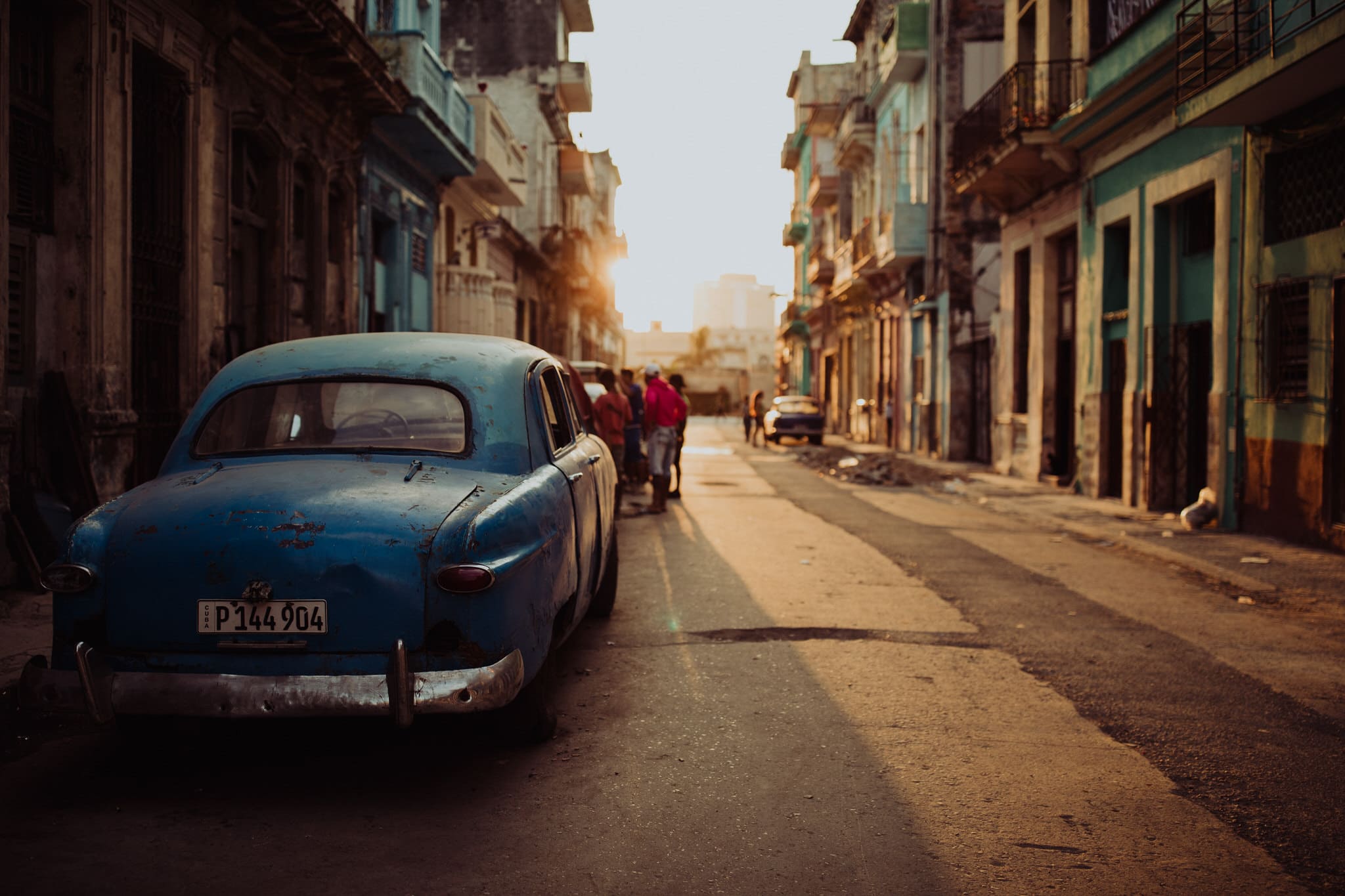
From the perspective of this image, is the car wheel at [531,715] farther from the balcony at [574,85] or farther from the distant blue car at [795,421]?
the balcony at [574,85]

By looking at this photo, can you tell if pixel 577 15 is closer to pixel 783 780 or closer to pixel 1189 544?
pixel 1189 544

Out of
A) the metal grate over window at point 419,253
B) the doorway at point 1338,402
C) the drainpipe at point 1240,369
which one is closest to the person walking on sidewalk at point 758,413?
the metal grate over window at point 419,253

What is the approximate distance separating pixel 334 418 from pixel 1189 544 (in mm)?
8724

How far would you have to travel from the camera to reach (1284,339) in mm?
11609

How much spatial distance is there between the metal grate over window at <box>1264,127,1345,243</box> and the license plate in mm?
9996

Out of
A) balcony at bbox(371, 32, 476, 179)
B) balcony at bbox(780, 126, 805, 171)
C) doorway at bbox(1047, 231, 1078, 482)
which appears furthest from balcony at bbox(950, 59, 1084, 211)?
balcony at bbox(780, 126, 805, 171)

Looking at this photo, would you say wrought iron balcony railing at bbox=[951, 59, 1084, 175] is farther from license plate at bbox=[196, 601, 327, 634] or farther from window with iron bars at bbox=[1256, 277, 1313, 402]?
license plate at bbox=[196, 601, 327, 634]

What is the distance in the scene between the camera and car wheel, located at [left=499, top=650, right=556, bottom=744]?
438 centimetres

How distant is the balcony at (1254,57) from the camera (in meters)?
9.56

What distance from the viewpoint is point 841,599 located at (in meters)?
7.82

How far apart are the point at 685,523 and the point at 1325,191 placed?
6.84 metres

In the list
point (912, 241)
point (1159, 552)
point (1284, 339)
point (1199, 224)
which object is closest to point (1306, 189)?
point (1284, 339)

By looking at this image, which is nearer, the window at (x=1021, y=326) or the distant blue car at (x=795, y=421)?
the window at (x=1021, y=326)

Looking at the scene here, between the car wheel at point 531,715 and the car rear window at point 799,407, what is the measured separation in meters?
31.5
